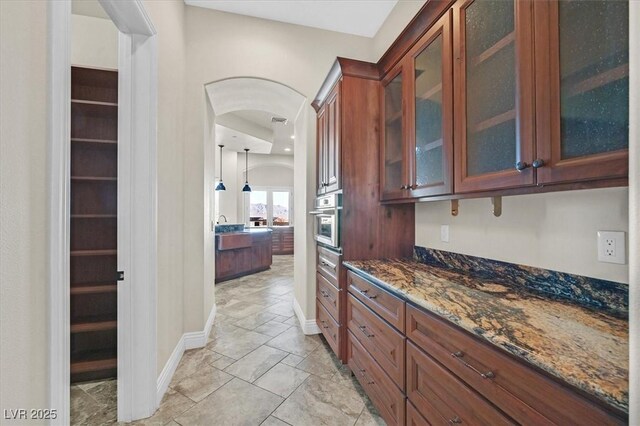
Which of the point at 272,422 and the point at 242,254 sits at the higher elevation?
the point at 242,254

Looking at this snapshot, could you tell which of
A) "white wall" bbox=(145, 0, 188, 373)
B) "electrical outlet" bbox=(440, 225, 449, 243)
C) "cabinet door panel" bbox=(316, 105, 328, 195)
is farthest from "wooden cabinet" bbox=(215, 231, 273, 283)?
"electrical outlet" bbox=(440, 225, 449, 243)

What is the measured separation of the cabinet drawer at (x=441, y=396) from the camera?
35.6 inches

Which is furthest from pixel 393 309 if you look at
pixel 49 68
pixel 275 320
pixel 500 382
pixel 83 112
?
pixel 83 112

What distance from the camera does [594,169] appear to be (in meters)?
0.87

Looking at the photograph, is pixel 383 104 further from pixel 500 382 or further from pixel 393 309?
pixel 500 382

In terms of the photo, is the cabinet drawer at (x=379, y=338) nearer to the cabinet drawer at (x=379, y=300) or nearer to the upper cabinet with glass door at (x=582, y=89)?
the cabinet drawer at (x=379, y=300)

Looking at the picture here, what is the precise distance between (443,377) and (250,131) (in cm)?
576

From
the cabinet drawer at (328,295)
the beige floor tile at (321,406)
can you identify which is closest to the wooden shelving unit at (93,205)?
the beige floor tile at (321,406)

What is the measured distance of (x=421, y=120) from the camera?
1.78 meters

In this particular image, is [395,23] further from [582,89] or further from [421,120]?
[582,89]

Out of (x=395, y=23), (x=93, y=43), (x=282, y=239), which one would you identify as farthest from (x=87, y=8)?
(x=282, y=239)

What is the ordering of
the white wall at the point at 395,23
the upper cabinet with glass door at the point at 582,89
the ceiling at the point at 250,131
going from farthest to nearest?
the ceiling at the point at 250,131 < the white wall at the point at 395,23 < the upper cabinet with glass door at the point at 582,89

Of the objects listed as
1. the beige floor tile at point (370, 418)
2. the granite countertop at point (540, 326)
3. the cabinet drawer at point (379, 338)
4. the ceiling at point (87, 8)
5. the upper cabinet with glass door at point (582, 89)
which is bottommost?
the beige floor tile at point (370, 418)

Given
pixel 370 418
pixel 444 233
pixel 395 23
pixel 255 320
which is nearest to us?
pixel 370 418
